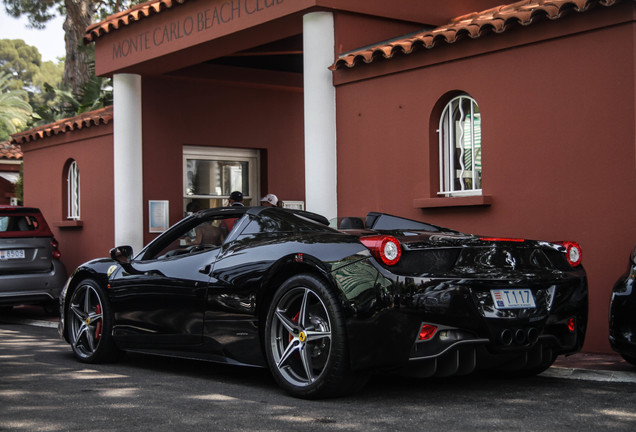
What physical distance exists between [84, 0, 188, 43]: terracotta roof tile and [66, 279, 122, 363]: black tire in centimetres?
567

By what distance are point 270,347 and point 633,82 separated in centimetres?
414

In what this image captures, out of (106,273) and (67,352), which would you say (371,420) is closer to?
(106,273)

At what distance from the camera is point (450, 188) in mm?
9688

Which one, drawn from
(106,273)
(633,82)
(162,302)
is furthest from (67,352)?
(633,82)

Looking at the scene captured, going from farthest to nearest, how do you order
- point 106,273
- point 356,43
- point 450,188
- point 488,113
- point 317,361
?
point 356,43
point 450,188
point 488,113
point 106,273
point 317,361

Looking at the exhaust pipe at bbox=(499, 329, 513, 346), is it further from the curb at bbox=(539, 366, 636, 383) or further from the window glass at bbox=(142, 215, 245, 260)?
the window glass at bbox=(142, 215, 245, 260)

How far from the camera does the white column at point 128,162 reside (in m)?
13.7

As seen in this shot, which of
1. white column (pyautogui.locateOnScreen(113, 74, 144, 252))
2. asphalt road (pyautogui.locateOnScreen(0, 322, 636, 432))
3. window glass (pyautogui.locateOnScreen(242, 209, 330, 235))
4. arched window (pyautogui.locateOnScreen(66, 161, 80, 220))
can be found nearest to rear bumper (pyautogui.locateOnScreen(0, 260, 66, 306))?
white column (pyautogui.locateOnScreen(113, 74, 144, 252))

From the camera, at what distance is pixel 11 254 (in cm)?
1218

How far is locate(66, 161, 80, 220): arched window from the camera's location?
16.3 metres

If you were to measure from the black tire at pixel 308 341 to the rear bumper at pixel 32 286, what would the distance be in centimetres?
723

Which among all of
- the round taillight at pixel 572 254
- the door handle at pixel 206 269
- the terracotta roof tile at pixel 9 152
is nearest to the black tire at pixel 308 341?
the door handle at pixel 206 269

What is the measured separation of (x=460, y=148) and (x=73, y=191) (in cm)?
901

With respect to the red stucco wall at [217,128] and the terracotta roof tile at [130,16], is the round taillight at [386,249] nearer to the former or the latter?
the terracotta roof tile at [130,16]
